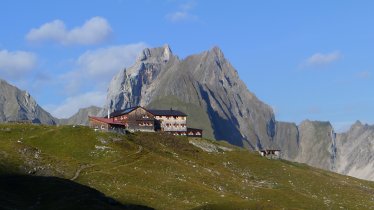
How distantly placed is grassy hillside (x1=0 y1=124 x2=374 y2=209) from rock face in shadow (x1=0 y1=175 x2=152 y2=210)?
11.1m

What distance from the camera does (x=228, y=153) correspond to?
162 m

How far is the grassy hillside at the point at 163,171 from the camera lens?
101 m

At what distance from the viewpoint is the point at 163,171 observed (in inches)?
4737

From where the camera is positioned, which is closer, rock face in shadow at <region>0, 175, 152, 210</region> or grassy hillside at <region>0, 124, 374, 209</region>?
rock face in shadow at <region>0, 175, 152, 210</region>

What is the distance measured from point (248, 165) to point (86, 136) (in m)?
40.7

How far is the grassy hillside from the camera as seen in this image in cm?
10075

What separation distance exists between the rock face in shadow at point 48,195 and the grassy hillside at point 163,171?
1105cm

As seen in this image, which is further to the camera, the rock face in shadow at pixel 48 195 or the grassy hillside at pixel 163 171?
the grassy hillside at pixel 163 171

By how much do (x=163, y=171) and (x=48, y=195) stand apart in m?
41.9

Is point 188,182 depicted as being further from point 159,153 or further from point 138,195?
point 159,153

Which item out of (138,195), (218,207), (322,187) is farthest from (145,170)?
(322,187)

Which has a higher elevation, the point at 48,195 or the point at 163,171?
the point at 163,171

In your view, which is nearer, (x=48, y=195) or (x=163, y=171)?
(x=48, y=195)

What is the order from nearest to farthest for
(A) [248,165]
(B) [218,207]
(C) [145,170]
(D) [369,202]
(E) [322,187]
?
1. (B) [218,207]
2. (C) [145,170]
3. (D) [369,202]
4. (E) [322,187]
5. (A) [248,165]
